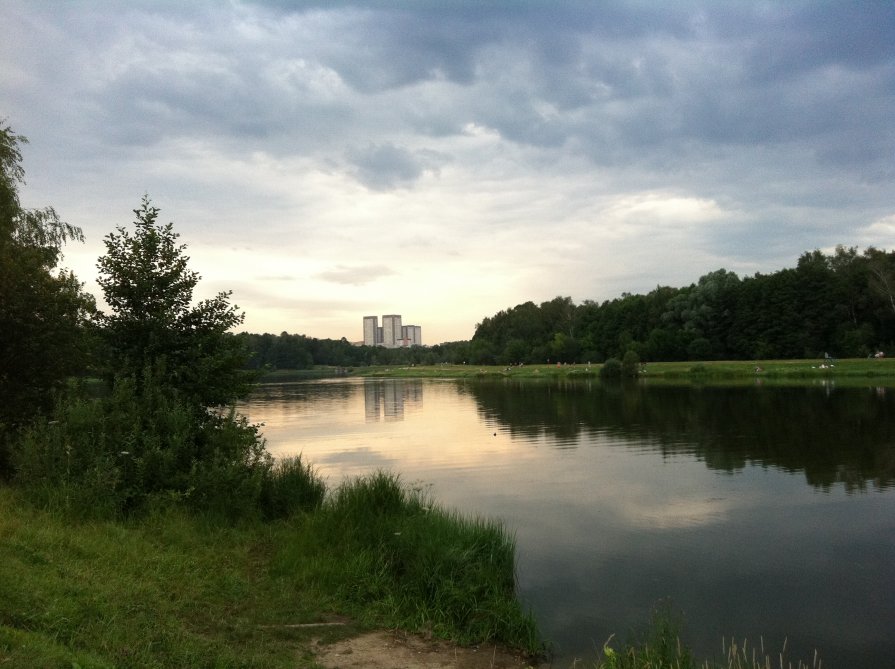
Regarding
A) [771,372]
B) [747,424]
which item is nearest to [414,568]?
[747,424]

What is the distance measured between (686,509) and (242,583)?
41.5 ft

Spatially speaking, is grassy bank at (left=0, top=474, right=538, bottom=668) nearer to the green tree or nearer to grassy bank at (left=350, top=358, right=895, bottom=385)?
the green tree

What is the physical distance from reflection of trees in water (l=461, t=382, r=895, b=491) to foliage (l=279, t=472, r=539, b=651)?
46.3 ft

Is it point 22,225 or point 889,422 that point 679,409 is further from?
point 22,225

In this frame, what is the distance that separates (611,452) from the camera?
27828 mm

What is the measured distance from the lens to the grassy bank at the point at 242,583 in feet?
22.3

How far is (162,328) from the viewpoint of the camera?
14.3m

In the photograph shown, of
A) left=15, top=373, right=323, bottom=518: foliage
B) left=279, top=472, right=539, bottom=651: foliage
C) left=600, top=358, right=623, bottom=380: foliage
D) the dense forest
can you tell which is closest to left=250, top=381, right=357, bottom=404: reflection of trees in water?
the dense forest

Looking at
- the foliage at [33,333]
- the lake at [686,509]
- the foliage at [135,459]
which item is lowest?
the lake at [686,509]

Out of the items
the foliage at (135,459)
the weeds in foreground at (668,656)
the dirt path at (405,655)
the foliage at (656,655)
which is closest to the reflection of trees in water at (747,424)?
the weeds in foreground at (668,656)

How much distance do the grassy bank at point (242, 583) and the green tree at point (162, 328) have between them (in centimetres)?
335

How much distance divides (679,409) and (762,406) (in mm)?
5560

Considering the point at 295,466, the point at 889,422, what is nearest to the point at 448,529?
the point at 295,466

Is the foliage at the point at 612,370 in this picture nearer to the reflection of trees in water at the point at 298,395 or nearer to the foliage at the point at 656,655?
the reflection of trees in water at the point at 298,395
